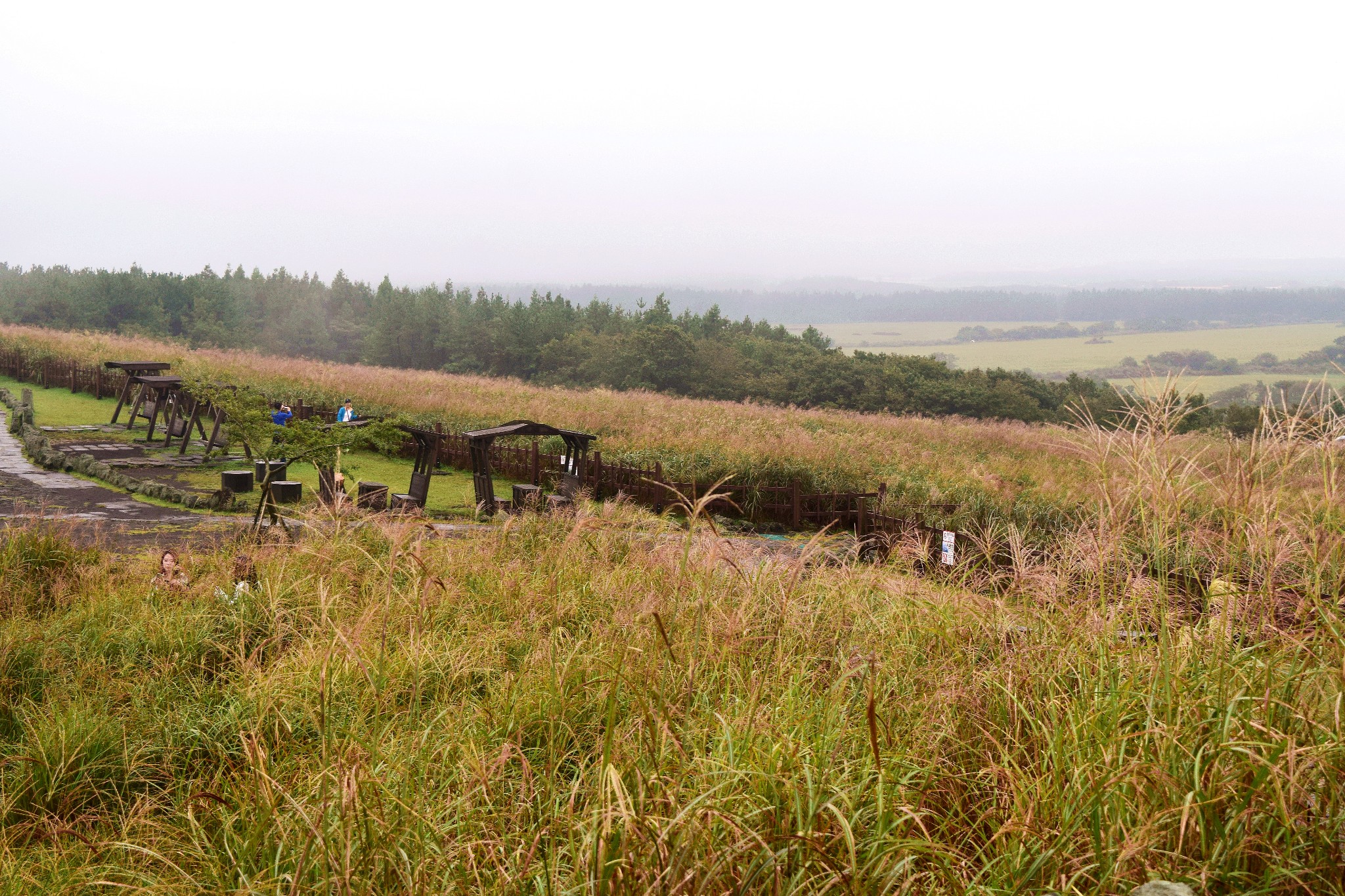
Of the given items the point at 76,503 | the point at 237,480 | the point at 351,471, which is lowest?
the point at 351,471

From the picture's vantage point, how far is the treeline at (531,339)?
1683 inches

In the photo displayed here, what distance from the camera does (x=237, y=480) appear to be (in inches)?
560

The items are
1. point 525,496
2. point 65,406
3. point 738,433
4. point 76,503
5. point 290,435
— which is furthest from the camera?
point 65,406

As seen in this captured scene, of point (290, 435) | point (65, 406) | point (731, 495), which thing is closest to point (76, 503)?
point (290, 435)

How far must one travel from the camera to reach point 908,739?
3.09 meters

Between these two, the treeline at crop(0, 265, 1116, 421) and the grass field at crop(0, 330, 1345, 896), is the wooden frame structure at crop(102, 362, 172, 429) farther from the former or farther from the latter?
the treeline at crop(0, 265, 1116, 421)

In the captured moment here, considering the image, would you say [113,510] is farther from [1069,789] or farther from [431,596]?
[1069,789]

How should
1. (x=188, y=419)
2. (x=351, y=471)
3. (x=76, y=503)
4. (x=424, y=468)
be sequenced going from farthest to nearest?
1. (x=188, y=419)
2. (x=351, y=471)
3. (x=424, y=468)
4. (x=76, y=503)

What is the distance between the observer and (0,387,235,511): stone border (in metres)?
13.2

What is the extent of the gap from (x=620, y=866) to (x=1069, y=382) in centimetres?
4640

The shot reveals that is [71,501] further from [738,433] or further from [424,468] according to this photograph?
[738,433]

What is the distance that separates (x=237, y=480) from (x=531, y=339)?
5334 centimetres

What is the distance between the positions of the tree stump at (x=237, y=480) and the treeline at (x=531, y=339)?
25.2 m

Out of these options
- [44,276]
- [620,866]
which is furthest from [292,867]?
[44,276]
